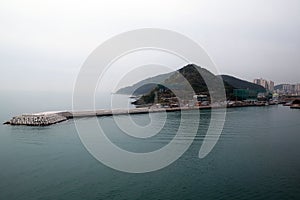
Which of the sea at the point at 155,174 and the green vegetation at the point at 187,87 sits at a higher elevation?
the green vegetation at the point at 187,87

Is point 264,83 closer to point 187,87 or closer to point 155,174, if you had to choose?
point 187,87

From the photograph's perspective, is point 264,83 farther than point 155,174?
Yes

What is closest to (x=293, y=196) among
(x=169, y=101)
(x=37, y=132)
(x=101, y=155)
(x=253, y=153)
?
(x=253, y=153)

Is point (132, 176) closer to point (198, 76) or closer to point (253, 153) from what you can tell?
point (253, 153)

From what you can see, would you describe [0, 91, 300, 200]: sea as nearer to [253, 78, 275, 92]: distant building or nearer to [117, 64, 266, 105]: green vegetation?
[117, 64, 266, 105]: green vegetation

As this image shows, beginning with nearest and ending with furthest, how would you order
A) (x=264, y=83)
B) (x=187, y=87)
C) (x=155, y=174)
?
1. (x=155, y=174)
2. (x=187, y=87)
3. (x=264, y=83)

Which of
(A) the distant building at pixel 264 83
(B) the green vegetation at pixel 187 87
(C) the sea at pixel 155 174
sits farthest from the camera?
(A) the distant building at pixel 264 83

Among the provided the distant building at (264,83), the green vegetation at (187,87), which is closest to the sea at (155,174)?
the green vegetation at (187,87)

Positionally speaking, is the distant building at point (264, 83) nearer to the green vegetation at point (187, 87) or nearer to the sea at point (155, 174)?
the green vegetation at point (187, 87)

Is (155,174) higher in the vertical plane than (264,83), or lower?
lower

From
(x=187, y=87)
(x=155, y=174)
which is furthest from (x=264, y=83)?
(x=155, y=174)

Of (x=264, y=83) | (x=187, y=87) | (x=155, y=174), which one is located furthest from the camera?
(x=264, y=83)

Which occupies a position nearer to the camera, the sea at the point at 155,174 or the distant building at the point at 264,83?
the sea at the point at 155,174

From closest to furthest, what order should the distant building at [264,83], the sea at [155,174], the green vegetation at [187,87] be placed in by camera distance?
the sea at [155,174] < the green vegetation at [187,87] < the distant building at [264,83]
